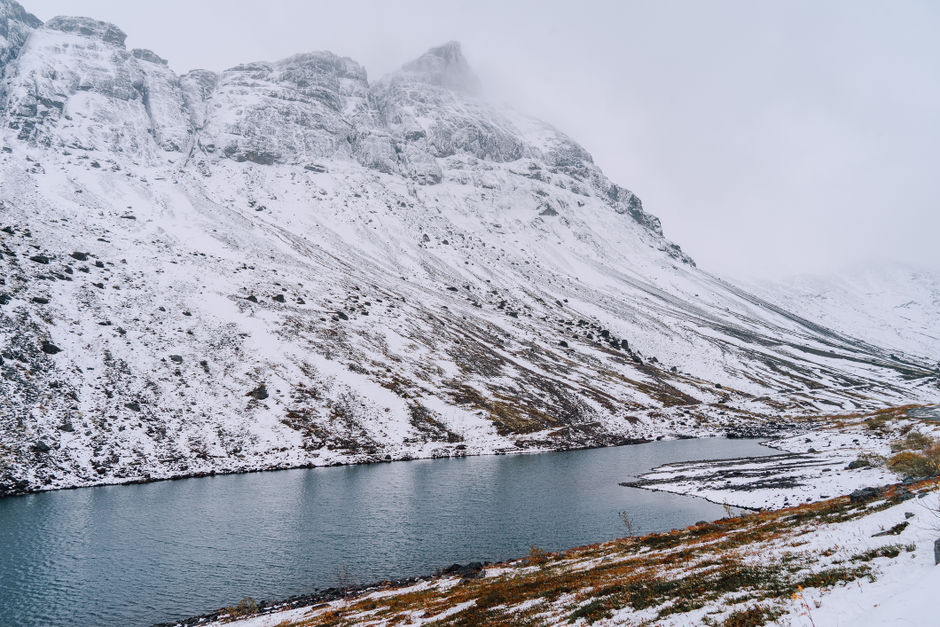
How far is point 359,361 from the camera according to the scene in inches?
4808

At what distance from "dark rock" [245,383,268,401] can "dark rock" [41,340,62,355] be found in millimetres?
31980

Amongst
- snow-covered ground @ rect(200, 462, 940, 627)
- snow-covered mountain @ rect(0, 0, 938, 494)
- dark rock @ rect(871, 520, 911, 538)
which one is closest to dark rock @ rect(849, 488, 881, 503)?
snow-covered ground @ rect(200, 462, 940, 627)

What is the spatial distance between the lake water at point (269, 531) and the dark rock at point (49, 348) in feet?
107

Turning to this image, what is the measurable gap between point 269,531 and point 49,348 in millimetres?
63109

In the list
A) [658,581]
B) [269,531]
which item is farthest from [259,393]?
[658,581]

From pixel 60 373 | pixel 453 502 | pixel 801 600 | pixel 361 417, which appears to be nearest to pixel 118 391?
pixel 60 373

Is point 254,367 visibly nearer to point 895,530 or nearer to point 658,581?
point 658,581

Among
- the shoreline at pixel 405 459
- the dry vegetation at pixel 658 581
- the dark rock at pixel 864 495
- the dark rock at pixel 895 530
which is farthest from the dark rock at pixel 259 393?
the dark rock at pixel 895 530

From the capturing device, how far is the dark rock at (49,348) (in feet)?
272

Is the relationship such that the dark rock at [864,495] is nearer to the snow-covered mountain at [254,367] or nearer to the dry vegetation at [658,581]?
the dry vegetation at [658,581]

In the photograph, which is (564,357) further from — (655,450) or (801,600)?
(801,600)

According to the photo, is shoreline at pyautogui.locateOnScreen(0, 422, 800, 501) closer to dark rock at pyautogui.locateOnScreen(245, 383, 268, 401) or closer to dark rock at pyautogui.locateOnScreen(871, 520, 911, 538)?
dark rock at pyautogui.locateOnScreen(245, 383, 268, 401)

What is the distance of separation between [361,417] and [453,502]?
45.2m

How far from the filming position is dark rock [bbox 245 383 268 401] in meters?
97.2
